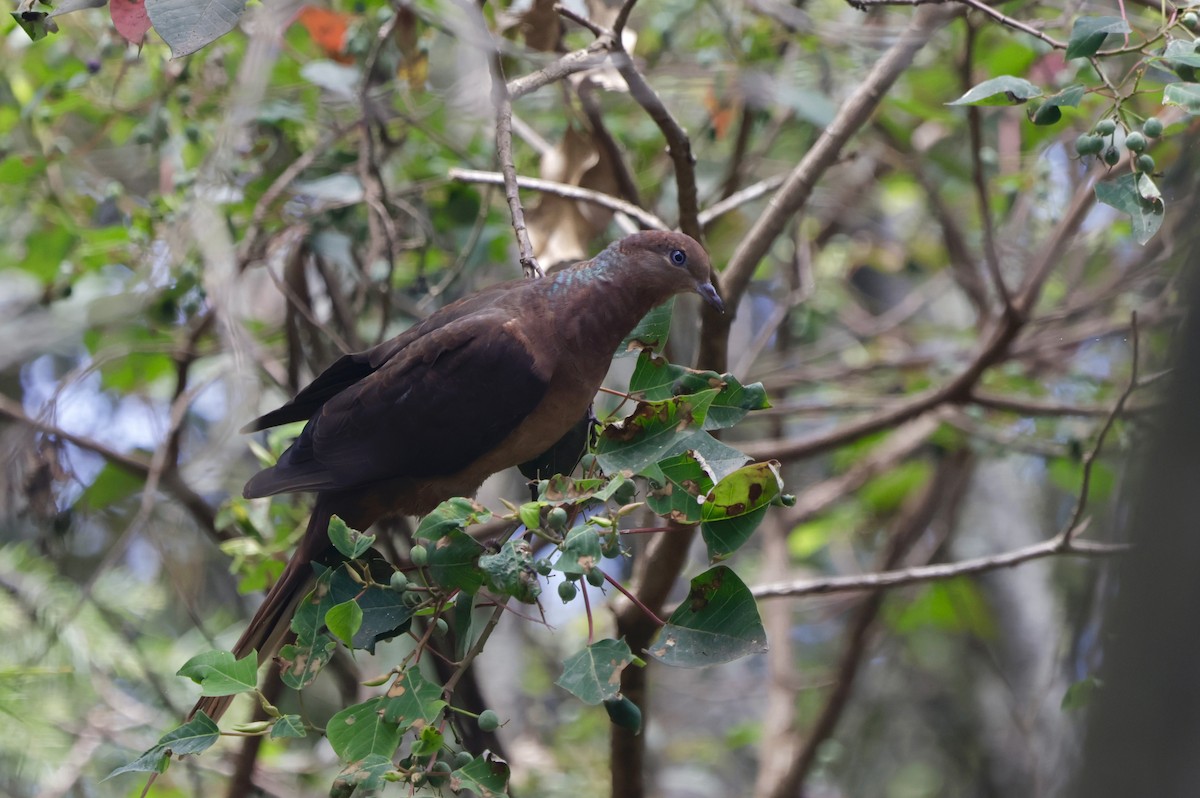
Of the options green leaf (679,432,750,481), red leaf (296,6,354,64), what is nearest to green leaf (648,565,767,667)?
green leaf (679,432,750,481)

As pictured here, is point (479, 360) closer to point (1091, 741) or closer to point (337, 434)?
point (337, 434)

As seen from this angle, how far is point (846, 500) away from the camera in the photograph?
208 inches

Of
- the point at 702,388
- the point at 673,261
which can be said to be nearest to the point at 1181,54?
the point at 702,388

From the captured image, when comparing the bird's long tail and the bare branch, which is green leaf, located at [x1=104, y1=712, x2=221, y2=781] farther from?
the bare branch

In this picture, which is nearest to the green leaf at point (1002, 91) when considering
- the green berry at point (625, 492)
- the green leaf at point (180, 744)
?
the green berry at point (625, 492)

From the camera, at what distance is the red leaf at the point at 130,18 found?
6.57 ft

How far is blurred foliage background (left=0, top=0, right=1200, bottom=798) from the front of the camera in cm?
302

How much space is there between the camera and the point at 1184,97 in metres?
1.81

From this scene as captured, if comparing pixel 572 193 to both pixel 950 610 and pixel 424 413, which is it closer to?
pixel 424 413

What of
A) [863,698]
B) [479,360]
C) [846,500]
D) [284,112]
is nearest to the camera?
[479,360]

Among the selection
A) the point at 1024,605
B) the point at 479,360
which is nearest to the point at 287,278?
the point at 479,360

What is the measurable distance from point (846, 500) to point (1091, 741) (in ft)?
13.5

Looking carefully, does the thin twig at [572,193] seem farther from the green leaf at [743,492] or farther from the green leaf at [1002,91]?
the green leaf at [743,492]

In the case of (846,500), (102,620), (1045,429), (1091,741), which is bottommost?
(846,500)
